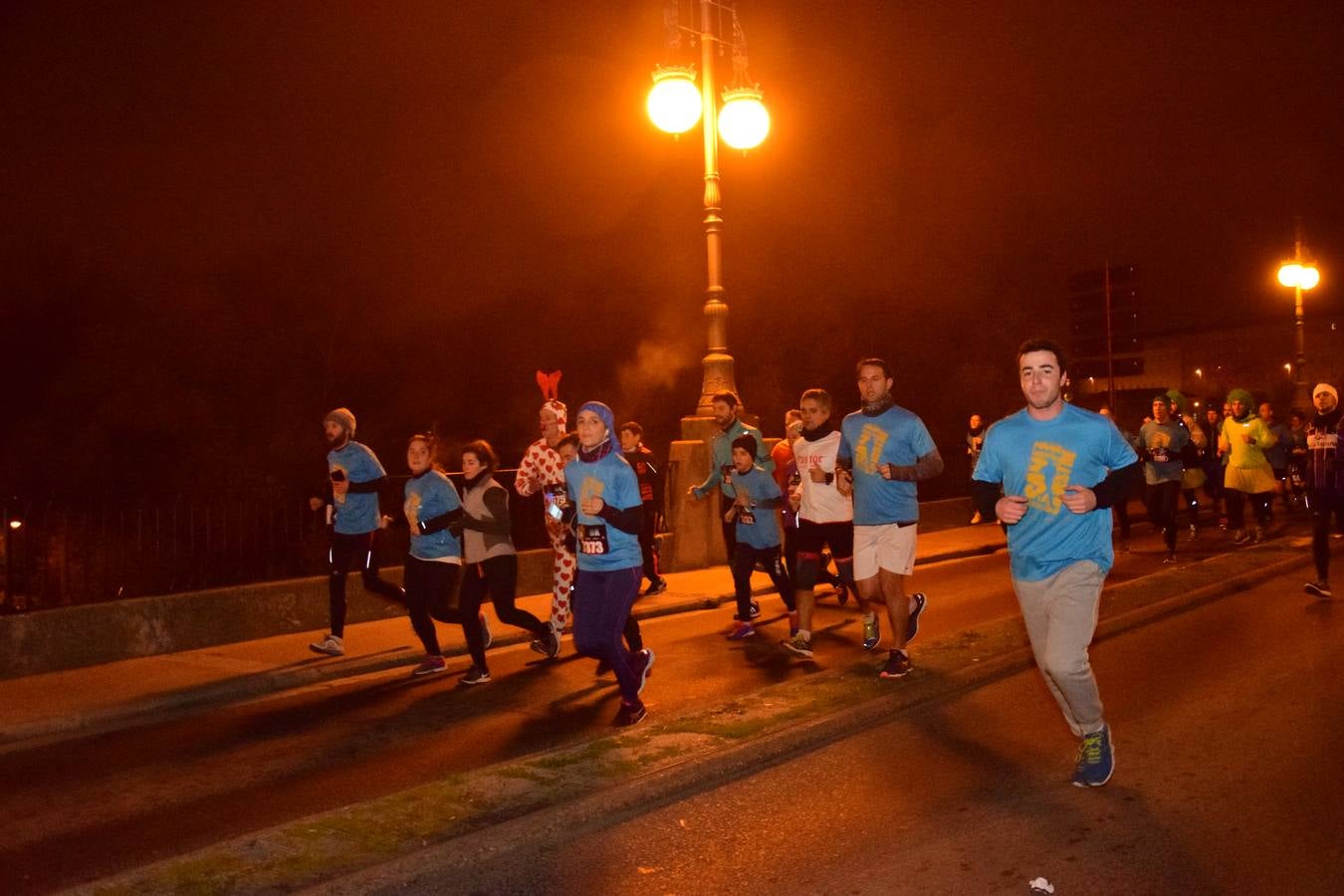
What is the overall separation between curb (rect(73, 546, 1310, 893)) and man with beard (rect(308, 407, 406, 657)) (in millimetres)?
3607

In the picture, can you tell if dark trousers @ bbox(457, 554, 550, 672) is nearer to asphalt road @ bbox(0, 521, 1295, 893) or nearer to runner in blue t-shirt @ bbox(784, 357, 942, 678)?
asphalt road @ bbox(0, 521, 1295, 893)

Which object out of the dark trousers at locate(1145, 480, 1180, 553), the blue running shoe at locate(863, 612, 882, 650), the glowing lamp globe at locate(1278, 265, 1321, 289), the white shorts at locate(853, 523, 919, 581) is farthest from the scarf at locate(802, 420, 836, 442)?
the glowing lamp globe at locate(1278, 265, 1321, 289)

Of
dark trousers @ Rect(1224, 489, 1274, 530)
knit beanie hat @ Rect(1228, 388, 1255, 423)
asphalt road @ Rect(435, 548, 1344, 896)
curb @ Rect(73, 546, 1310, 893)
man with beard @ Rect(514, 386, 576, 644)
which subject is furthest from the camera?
dark trousers @ Rect(1224, 489, 1274, 530)

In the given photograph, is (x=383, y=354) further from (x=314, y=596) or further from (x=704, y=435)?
(x=314, y=596)

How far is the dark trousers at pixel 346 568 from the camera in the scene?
30.2 ft

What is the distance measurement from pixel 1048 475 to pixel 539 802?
2.52 meters

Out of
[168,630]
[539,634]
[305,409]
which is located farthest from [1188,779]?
[305,409]

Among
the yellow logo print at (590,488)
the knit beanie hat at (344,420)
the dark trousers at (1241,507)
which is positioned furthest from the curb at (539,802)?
the dark trousers at (1241,507)

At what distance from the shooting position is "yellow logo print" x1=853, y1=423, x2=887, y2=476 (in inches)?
287

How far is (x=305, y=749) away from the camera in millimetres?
6746

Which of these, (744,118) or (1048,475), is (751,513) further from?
(744,118)

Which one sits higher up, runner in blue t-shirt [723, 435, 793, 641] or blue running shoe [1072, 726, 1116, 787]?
runner in blue t-shirt [723, 435, 793, 641]

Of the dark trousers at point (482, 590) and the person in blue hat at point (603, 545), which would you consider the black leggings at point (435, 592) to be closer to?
the dark trousers at point (482, 590)

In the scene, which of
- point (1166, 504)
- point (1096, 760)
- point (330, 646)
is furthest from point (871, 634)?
point (1166, 504)
